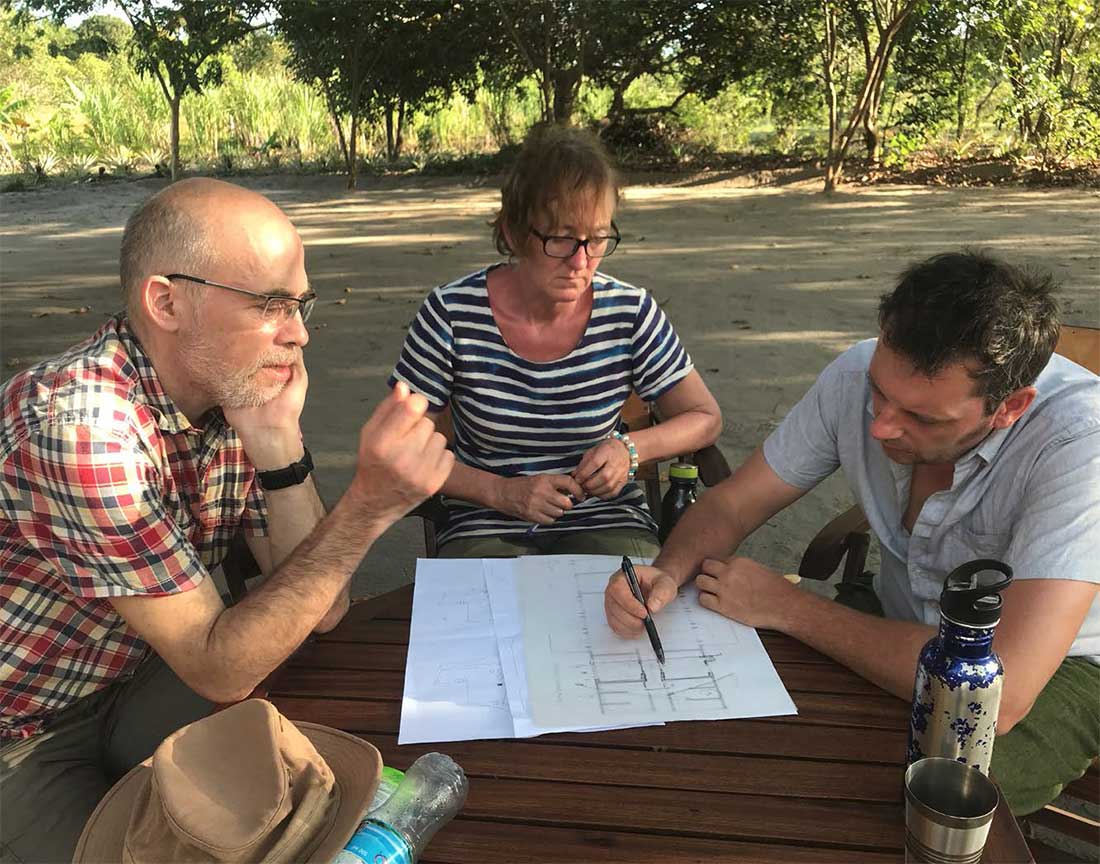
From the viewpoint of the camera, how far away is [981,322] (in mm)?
1720

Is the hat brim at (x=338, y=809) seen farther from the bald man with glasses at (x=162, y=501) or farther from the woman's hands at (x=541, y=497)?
the woman's hands at (x=541, y=497)

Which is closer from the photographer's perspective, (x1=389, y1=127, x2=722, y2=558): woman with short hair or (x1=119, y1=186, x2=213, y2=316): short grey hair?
(x1=119, y1=186, x2=213, y2=316): short grey hair

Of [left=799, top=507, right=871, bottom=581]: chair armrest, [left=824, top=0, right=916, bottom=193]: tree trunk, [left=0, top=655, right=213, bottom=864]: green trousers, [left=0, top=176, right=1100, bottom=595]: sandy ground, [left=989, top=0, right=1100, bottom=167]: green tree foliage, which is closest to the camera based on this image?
[left=0, top=655, right=213, bottom=864]: green trousers

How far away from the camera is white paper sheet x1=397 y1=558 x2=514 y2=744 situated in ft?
5.05

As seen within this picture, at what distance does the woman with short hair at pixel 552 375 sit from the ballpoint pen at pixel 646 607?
0.62 m

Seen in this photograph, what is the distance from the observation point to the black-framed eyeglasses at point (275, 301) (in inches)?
69.2

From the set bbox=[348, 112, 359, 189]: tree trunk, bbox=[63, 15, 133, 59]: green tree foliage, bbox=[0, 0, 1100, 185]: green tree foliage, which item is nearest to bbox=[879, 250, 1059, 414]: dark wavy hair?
bbox=[0, 0, 1100, 185]: green tree foliage

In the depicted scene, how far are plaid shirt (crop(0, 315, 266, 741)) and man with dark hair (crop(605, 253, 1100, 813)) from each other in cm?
92

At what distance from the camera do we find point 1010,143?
14.1m

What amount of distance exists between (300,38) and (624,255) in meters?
10.5

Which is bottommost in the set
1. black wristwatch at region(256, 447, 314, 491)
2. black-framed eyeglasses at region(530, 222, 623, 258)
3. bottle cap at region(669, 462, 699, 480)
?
bottle cap at region(669, 462, 699, 480)

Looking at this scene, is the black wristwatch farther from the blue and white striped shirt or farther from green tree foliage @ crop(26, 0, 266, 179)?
green tree foliage @ crop(26, 0, 266, 179)

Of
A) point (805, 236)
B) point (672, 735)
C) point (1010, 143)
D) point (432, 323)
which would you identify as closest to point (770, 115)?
point (1010, 143)

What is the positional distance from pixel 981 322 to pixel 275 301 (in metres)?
1.41
